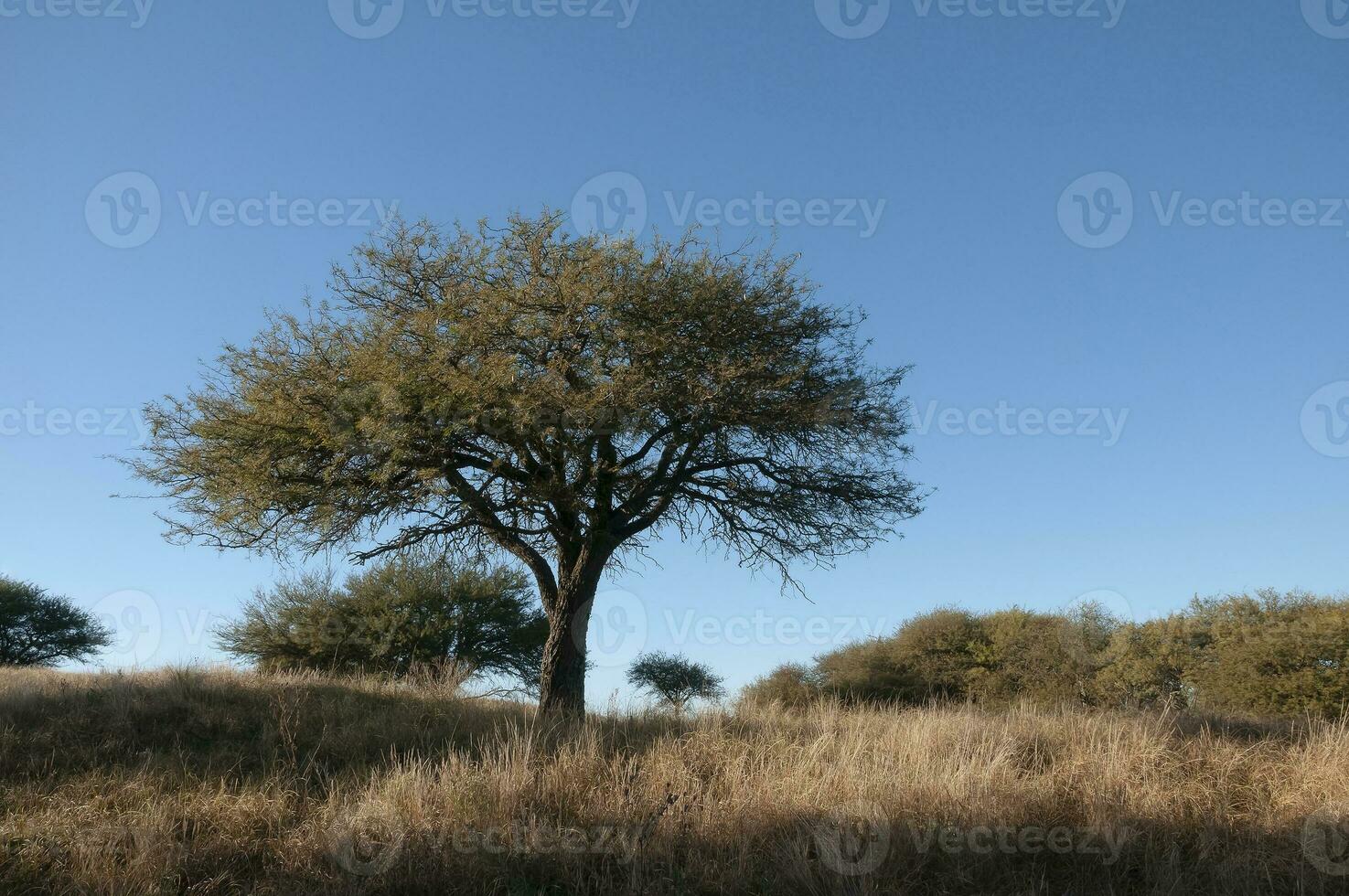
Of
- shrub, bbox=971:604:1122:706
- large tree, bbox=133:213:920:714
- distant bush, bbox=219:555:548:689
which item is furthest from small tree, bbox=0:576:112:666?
shrub, bbox=971:604:1122:706

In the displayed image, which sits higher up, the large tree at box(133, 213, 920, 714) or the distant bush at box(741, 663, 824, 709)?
the large tree at box(133, 213, 920, 714)

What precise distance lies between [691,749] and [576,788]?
1.69 metres

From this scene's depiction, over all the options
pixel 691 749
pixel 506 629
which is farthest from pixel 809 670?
pixel 691 749

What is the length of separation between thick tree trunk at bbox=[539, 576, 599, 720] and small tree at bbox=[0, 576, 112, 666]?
103 ft

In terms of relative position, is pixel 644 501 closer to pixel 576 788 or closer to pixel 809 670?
pixel 576 788

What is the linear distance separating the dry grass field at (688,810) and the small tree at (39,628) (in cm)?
3099

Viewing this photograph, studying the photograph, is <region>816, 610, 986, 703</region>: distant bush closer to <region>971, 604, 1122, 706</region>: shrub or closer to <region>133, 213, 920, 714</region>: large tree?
<region>971, 604, 1122, 706</region>: shrub

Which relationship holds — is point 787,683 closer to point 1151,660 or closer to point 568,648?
point 1151,660


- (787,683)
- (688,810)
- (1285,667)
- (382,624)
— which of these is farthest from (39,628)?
(1285,667)

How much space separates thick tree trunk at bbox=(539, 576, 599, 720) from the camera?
50.3ft

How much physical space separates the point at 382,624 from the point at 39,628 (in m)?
19.4

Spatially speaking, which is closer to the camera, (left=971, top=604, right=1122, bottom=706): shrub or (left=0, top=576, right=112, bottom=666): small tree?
(left=971, top=604, right=1122, bottom=706): shrub

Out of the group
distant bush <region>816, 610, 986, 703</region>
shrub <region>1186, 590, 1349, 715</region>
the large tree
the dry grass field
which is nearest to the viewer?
the dry grass field

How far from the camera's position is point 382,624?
90.8 ft
